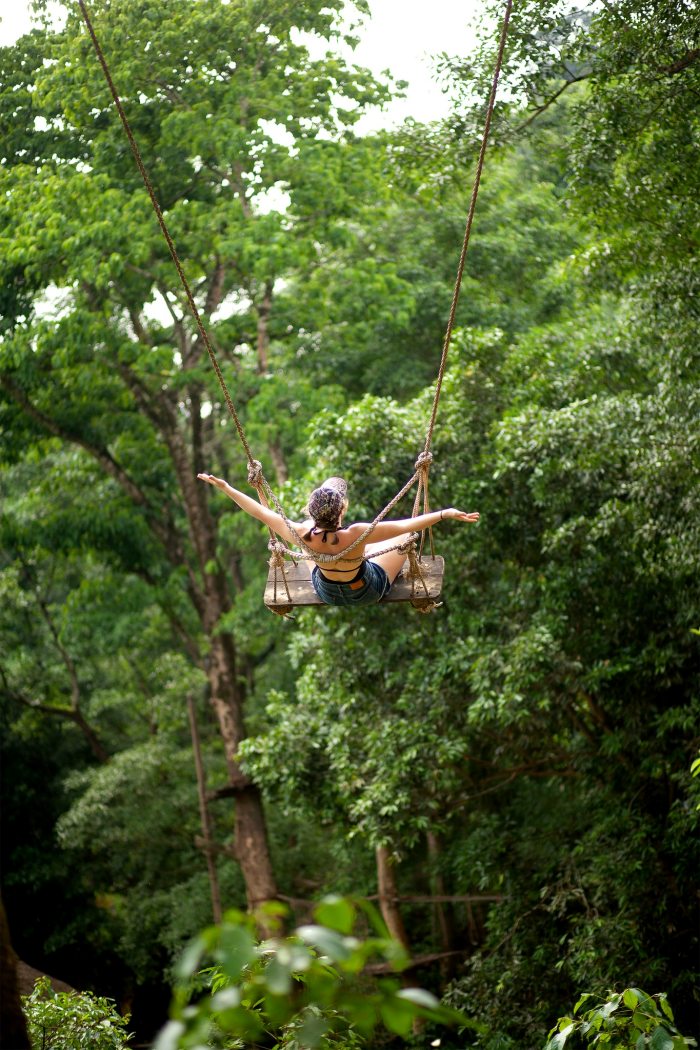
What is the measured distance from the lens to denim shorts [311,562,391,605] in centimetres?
429

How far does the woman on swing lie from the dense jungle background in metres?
2.21

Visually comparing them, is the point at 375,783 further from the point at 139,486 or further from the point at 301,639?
the point at 139,486

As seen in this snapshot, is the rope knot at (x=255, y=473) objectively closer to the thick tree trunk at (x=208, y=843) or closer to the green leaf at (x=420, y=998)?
the green leaf at (x=420, y=998)

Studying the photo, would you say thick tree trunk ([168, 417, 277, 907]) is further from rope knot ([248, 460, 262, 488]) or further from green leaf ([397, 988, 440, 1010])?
green leaf ([397, 988, 440, 1010])

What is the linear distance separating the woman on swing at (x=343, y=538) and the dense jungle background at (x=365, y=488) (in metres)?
2.21

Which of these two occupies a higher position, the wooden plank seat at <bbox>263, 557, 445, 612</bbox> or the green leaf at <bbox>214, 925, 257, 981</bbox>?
the wooden plank seat at <bbox>263, 557, 445, 612</bbox>

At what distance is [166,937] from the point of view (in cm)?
1140

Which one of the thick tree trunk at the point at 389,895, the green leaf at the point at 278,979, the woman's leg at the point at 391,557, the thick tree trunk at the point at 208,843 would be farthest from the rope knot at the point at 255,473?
the thick tree trunk at the point at 208,843

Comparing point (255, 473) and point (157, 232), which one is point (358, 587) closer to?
point (255, 473)

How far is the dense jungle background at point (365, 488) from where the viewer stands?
655 cm

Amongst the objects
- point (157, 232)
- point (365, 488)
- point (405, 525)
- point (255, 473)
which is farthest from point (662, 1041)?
point (157, 232)

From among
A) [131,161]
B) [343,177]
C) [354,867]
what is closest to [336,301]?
[343,177]

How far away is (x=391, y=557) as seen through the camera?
14.5ft

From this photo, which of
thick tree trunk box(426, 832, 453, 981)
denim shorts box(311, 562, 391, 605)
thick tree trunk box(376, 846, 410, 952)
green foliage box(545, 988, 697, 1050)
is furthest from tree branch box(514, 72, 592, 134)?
thick tree trunk box(376, 846, 410, 952)
